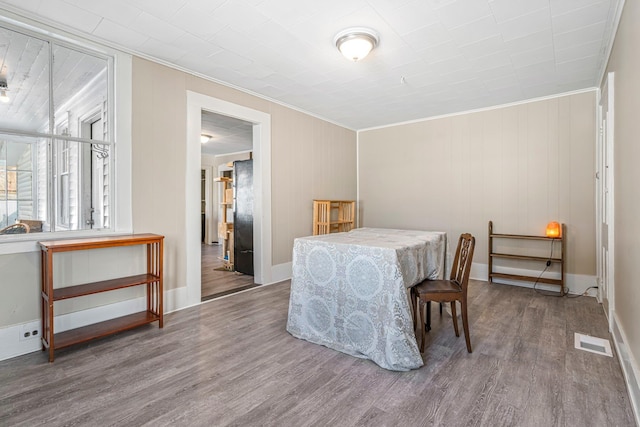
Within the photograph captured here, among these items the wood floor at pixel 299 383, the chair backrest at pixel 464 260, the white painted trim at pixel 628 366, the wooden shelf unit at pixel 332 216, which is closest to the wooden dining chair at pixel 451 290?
the chair backrest at pixel 464 260

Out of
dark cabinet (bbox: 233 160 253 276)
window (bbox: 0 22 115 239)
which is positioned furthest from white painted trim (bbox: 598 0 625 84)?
window (bbox: 0 22 115 239)

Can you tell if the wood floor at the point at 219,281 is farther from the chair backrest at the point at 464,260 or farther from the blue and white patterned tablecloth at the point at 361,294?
the chair backrest at the point at 464,260

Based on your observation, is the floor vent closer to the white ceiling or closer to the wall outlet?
the white ceiling

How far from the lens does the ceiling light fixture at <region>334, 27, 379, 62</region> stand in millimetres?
2639

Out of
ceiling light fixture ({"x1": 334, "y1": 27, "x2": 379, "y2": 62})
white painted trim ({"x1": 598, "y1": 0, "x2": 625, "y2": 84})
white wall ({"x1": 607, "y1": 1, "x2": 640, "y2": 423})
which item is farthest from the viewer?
ceiling light fixture ({"x1": 334, "y1": 27, "x2": 379, "y2": 62})

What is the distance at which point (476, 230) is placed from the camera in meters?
4.84

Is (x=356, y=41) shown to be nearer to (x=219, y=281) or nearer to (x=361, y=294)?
(x=361, y=294)

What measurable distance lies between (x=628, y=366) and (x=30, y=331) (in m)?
4.30

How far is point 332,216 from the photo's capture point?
218 inches

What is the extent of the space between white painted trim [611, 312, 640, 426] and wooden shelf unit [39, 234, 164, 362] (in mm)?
3410

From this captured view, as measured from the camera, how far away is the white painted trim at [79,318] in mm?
2363

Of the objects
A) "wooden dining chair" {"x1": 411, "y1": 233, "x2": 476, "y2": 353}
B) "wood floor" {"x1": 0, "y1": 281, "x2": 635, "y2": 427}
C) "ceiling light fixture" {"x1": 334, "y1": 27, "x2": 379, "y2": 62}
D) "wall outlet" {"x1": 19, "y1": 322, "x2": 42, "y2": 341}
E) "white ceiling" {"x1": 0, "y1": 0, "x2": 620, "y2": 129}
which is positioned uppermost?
"white ceiling" {"x1": 0, "y1": 0, "x2": 620, "y2": 129}

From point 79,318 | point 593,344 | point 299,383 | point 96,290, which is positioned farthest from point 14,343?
point 593,344

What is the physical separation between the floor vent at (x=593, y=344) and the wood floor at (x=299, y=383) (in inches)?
3.2
